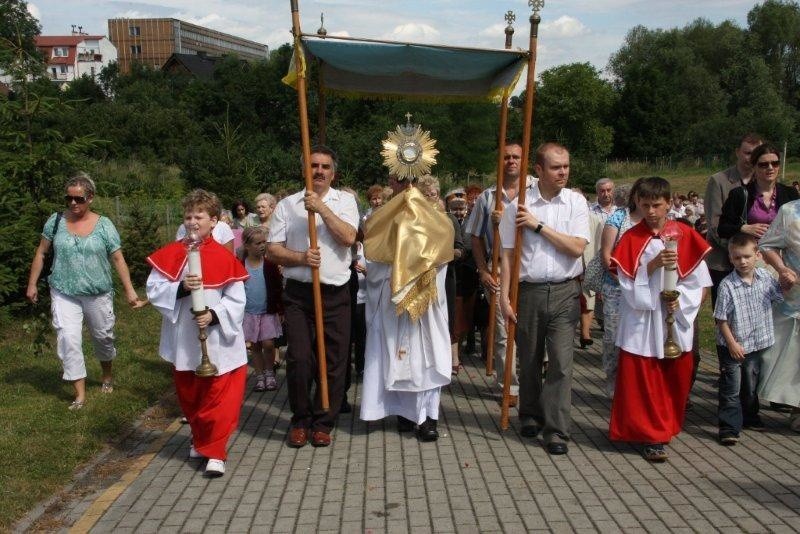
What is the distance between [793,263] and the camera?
21.6 feet

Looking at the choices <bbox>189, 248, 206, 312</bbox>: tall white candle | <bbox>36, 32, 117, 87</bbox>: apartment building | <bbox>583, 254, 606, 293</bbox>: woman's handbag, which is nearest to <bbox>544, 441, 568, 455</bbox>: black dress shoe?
<bbox>583, 254, 606, 293</bbox>: woman's handbag

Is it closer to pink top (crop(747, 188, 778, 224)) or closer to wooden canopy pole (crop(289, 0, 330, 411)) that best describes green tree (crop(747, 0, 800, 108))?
pink top (crop(747, 188, 778, 224))

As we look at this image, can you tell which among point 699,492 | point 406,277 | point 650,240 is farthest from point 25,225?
point 699,492

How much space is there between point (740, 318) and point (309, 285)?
3.20 m

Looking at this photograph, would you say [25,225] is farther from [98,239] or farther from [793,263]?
[793,263]

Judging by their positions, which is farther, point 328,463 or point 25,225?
point 25,225

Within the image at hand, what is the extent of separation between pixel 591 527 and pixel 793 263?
2.96m

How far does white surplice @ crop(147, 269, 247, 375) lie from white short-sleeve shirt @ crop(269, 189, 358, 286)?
25.0 inches

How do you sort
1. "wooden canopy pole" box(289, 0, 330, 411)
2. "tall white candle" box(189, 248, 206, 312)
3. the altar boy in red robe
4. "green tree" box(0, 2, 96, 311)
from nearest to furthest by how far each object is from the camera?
"tall white candle" box(189, 248, 206, 312) < the altar boy in red robe < "wooden canopy pole" box(289, 0, 330, 411) < "green tree" box(0, 2, 96, 311)

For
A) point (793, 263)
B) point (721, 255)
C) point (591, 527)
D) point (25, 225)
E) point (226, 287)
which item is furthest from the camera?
point (25, 225)

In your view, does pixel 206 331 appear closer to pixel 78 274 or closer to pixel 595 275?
pixel 78 274

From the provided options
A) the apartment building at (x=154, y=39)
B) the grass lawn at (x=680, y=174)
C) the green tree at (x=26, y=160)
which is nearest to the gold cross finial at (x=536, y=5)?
the green tree at (x=26, y=160)

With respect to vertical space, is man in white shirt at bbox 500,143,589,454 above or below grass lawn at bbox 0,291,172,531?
above

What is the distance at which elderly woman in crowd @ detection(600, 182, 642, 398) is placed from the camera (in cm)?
709
